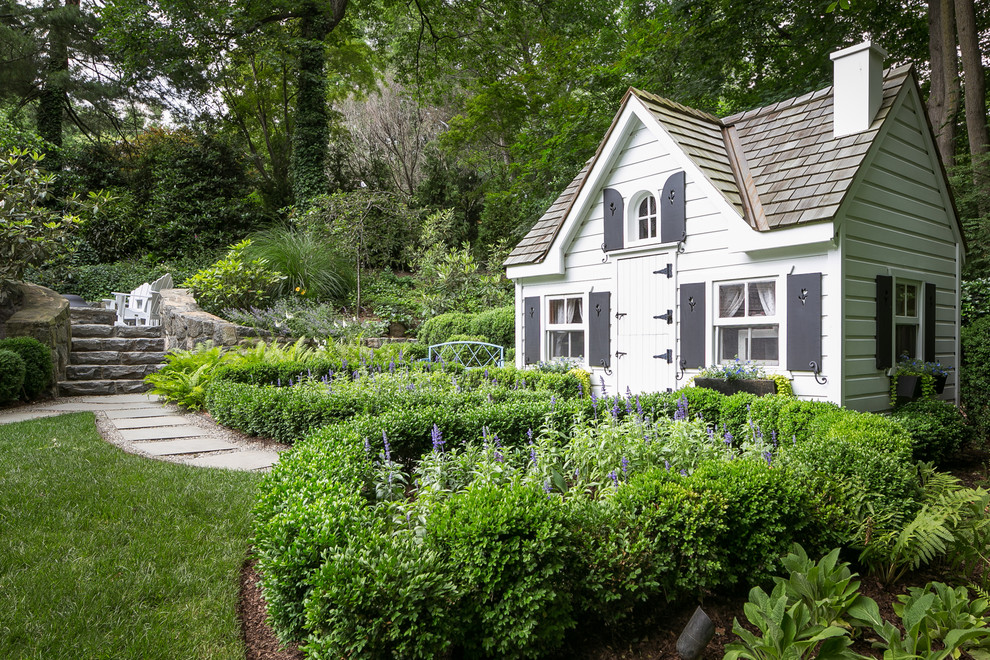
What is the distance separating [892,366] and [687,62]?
7.80 metres

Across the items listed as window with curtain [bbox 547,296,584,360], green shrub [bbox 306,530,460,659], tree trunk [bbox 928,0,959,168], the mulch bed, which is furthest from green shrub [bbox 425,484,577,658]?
tree trunk [bbox 928,0,959,168]

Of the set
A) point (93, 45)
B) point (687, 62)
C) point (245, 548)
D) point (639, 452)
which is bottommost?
point (245, 548)

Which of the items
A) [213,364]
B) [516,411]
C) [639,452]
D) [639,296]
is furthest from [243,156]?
[639,452]

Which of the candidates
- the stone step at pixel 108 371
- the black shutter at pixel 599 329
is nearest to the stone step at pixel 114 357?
the stone step at pixel 108 371

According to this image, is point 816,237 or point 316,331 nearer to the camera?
point 816,237

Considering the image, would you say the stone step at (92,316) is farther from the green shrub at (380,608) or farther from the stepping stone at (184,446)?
the green shrub at (380,608)

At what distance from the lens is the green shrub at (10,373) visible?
21.6 ft

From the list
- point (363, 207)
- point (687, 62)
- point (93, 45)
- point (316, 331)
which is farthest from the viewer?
point (93, 45)

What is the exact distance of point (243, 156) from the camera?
1817 cm

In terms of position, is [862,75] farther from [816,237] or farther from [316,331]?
[316,331]

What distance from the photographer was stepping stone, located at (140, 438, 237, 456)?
5039 millimetres

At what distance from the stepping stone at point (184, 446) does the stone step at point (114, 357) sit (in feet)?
14.1

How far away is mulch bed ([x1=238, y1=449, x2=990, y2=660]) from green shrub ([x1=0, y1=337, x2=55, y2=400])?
6448 millimetres

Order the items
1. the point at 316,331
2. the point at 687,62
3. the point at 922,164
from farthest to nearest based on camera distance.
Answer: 1. the point at 687,62
2. the point at 316,331
3. the point at 922,164
